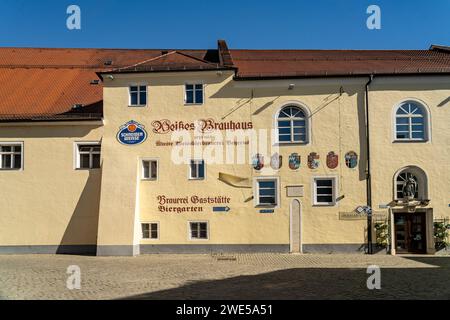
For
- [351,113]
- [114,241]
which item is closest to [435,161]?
[351,113]

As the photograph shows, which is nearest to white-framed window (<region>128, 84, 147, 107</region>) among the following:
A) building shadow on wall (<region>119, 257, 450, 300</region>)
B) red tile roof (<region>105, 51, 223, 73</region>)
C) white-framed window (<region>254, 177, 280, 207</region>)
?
red tile roof (<region>105, 51, 223, 73</region>)

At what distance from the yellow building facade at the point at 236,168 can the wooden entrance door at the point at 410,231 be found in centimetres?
4

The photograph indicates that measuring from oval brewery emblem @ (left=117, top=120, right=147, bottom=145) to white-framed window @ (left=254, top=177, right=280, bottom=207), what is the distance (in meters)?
5.26

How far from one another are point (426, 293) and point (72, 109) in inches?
656

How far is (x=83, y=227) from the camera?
21125 millimetres

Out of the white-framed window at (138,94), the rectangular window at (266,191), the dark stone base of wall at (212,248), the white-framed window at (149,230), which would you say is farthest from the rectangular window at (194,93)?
the dark stone base of wall at (212,248)

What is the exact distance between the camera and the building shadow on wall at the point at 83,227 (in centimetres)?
2111

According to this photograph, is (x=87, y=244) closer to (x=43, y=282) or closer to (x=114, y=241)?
(x=114, y=241)

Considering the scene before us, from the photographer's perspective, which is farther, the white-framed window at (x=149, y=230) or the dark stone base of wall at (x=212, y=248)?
the white-framed window at (x=149, y=230)

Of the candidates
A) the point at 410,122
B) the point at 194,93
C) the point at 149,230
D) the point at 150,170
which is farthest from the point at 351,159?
the point at 149,230

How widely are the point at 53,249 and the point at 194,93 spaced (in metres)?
9.02

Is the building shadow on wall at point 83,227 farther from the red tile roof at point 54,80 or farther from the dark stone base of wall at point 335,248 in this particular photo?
the dark stone base of wall at point 335,248

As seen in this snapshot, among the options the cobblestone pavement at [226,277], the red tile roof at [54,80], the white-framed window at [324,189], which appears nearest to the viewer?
the cobblestone pavement at [226,277]
